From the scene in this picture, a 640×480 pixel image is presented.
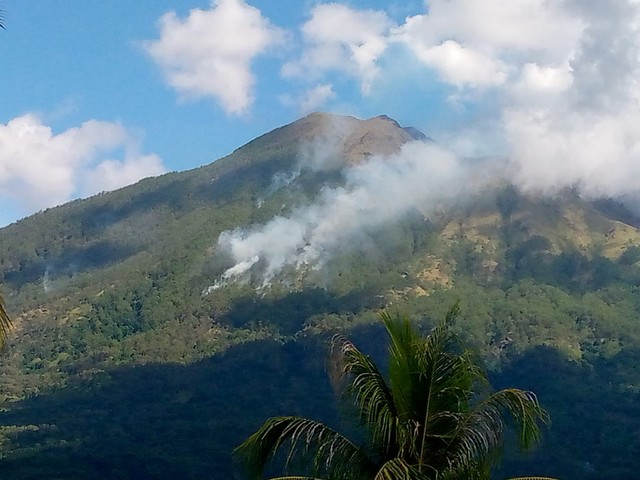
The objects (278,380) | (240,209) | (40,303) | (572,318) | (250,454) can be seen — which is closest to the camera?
(250,454)

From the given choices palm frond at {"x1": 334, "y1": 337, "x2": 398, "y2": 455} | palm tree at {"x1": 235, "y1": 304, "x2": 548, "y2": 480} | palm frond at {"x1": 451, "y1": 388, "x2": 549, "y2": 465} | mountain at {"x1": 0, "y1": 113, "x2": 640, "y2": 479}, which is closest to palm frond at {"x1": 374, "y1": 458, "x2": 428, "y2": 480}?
palm tree at {"x1": 235, "y1": 304, "x2": 548, "y2": 480}

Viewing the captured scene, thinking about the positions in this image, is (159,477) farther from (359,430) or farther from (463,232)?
(463,232)

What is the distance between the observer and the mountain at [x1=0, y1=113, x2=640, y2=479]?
9812 cm

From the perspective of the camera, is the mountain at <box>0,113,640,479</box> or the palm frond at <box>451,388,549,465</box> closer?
the palm frond at <box>451,388,549,465</box>

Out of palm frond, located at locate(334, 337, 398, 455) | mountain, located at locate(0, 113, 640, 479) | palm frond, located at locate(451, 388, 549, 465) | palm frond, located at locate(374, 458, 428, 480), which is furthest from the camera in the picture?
mountain, located at locate(0, 113, 640, 479)

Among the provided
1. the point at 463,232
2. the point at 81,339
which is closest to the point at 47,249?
the point at 81,339

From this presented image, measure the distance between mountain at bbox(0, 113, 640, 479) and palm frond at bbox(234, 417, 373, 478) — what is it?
76365mm

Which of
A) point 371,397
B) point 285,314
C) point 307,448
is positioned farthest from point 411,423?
point 285,314

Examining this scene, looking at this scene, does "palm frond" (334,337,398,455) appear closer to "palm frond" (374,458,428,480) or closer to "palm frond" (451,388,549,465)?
"palm frond" (374,458,428,480)

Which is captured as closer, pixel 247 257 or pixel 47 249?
pixel 247 257

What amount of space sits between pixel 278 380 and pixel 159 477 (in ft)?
126

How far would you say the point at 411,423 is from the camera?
31.7 feet

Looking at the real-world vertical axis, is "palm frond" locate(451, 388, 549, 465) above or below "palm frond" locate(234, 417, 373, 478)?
below

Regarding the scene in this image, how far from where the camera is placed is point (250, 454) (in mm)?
9578
